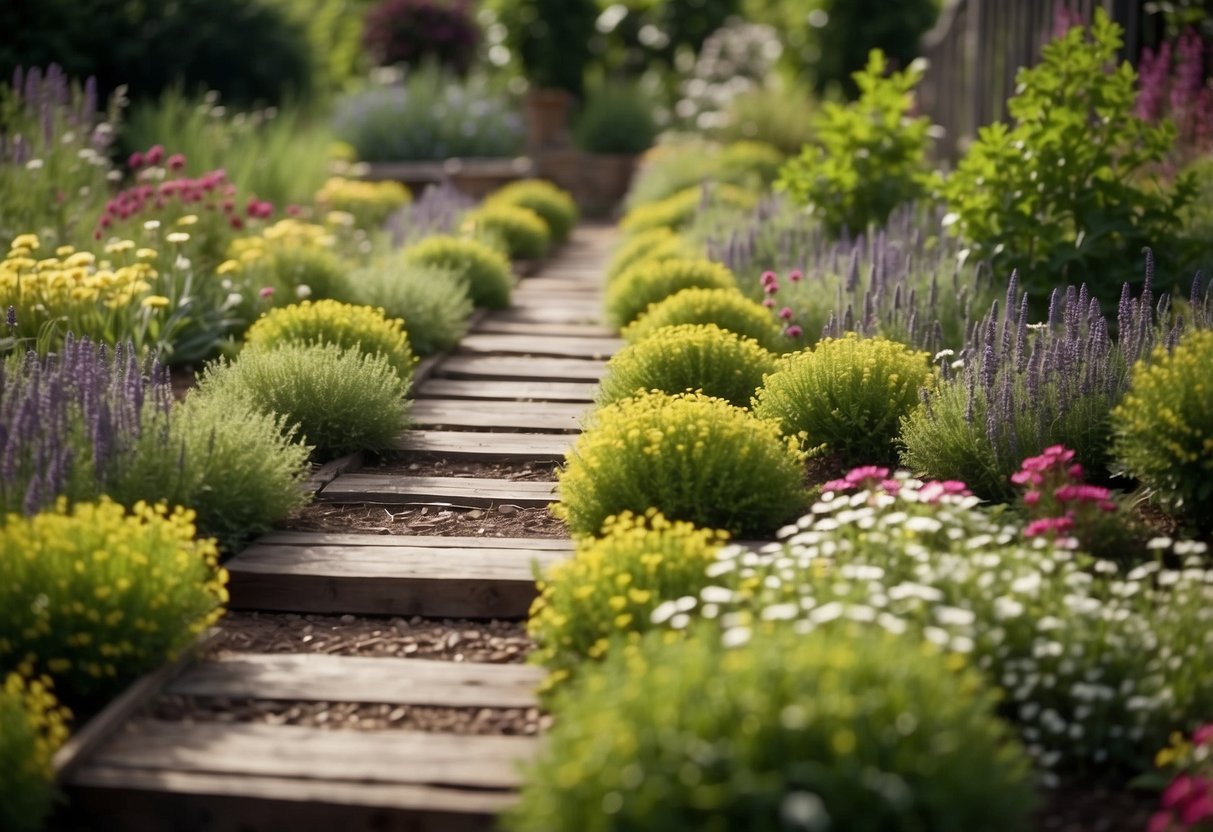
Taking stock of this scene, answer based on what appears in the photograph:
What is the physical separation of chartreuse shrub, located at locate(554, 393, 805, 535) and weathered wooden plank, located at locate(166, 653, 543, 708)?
72 cm

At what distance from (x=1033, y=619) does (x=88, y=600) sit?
227 cm

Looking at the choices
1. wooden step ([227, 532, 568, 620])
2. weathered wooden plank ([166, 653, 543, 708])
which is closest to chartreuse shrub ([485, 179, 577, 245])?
wooden step ([227, 532, 568, 620])

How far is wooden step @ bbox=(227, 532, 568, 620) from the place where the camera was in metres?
4.11

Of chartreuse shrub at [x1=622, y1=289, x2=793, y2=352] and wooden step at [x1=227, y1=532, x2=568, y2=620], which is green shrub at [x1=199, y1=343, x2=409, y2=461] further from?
chartreuse shrub at [x1=622, y1=289, x2=793, y2=352]

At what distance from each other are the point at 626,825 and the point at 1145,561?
2.09 meters

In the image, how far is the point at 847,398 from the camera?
15.9 feet

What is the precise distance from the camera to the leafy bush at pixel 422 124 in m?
13.6

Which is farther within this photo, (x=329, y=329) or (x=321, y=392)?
(x=329, y=329)

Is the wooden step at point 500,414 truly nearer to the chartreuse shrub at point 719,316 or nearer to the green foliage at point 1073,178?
the chartreuse shrub at point 719,316

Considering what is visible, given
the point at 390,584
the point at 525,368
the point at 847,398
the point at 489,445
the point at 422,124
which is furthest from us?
the point at 422,124

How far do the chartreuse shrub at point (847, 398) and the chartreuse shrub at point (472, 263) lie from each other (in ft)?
11.1

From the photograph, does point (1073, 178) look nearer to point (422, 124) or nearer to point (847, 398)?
point (847, 398)

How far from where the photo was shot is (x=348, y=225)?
9.18 metres

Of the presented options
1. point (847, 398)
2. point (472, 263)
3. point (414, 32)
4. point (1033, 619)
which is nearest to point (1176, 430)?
point (1033, 619)
